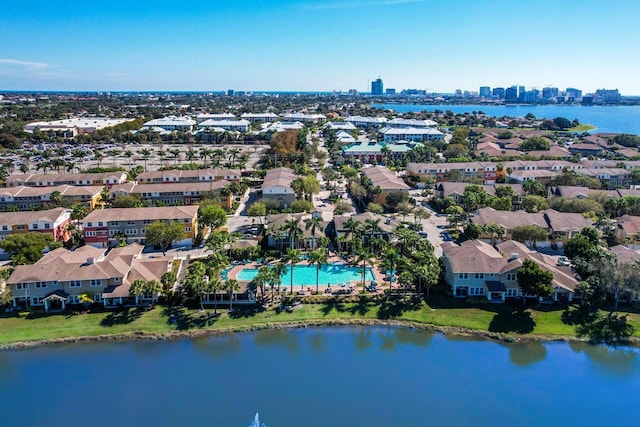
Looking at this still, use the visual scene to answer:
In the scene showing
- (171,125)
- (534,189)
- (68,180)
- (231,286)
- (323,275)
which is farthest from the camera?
(171,125)

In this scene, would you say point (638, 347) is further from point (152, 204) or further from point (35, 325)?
point (152, 204)

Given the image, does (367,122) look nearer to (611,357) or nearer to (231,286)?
(231,286)

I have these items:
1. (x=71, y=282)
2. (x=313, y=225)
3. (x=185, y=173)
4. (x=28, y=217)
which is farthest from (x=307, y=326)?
(x=185, y=173)

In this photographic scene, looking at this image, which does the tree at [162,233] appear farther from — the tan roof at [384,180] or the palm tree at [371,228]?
the tan roof at [384,180]

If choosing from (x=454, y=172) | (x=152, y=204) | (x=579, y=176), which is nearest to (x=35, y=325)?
(x=152, y=204)

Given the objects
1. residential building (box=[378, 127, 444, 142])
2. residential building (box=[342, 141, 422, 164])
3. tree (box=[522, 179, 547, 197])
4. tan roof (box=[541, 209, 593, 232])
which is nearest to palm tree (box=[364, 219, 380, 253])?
tan roof (box=[541, 209, 593, 232])

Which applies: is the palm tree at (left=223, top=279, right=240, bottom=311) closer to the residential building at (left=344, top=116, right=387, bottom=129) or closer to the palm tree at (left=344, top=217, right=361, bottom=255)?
the palm tree at (left=344, top=217, right=361, bottom=255)
